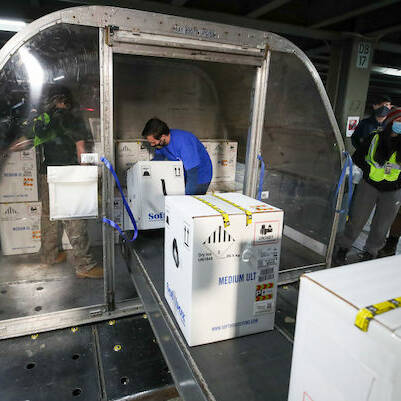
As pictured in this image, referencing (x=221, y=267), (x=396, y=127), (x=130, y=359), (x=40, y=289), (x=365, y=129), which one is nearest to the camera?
(x=221, y=267)

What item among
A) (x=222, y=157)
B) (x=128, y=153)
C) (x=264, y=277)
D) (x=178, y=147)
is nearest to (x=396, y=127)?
(x=222, y=157)

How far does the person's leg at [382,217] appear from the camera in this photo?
10.2ft

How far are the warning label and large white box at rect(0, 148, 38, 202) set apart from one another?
4.56ft

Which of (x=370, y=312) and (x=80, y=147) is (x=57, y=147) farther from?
(x=370, y=312)

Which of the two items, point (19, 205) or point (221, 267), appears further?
point (19, 205)

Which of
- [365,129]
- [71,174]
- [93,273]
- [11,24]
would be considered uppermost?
[11,24]

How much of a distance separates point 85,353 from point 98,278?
50 centimetres

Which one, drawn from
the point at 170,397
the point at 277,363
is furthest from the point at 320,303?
the point at 170,397

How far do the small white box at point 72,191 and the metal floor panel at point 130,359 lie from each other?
0.86 meters

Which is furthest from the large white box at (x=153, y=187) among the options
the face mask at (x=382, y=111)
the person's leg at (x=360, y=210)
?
the face mask at (x=382, y=111)

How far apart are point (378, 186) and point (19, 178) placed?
301cm

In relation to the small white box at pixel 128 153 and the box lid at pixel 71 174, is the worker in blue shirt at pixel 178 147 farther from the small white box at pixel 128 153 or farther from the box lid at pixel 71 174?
the box lid at pixel 71 174

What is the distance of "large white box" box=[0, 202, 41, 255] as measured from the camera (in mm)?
2053

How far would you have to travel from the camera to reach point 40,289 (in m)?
2.34
